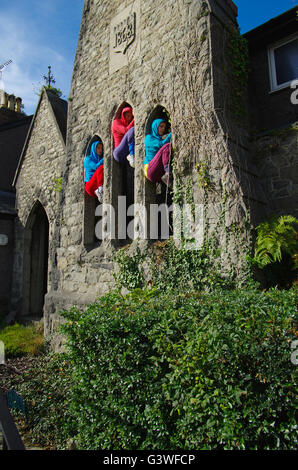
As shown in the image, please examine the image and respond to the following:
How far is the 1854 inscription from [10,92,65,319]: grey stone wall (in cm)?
342

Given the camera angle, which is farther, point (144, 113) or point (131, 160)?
point (131, 160)

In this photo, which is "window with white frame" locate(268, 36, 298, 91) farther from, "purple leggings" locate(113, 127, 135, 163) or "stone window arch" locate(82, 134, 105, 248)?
"stone window arch" locate(82, 134, 105, 248)

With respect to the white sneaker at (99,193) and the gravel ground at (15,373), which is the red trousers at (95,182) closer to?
the white sneaker at (99,193)

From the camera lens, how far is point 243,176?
4.84m

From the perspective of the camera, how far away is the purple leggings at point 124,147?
6512 millimetres

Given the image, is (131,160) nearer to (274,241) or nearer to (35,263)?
(274,241)

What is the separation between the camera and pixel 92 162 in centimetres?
746

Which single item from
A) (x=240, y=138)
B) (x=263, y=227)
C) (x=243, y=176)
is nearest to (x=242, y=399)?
(x=263, y=227)

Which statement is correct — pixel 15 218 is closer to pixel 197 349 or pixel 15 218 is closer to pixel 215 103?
pixel 215 103

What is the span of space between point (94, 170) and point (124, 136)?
120 centimetres

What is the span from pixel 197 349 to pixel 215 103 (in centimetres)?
381

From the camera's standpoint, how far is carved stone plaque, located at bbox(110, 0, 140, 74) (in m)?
6.77

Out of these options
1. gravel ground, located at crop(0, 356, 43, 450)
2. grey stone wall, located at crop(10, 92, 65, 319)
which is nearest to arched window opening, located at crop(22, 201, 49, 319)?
grey stone wall, located at crop(10, 92, 65, 319)

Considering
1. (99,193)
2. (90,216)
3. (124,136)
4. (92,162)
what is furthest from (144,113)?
(90,216)
